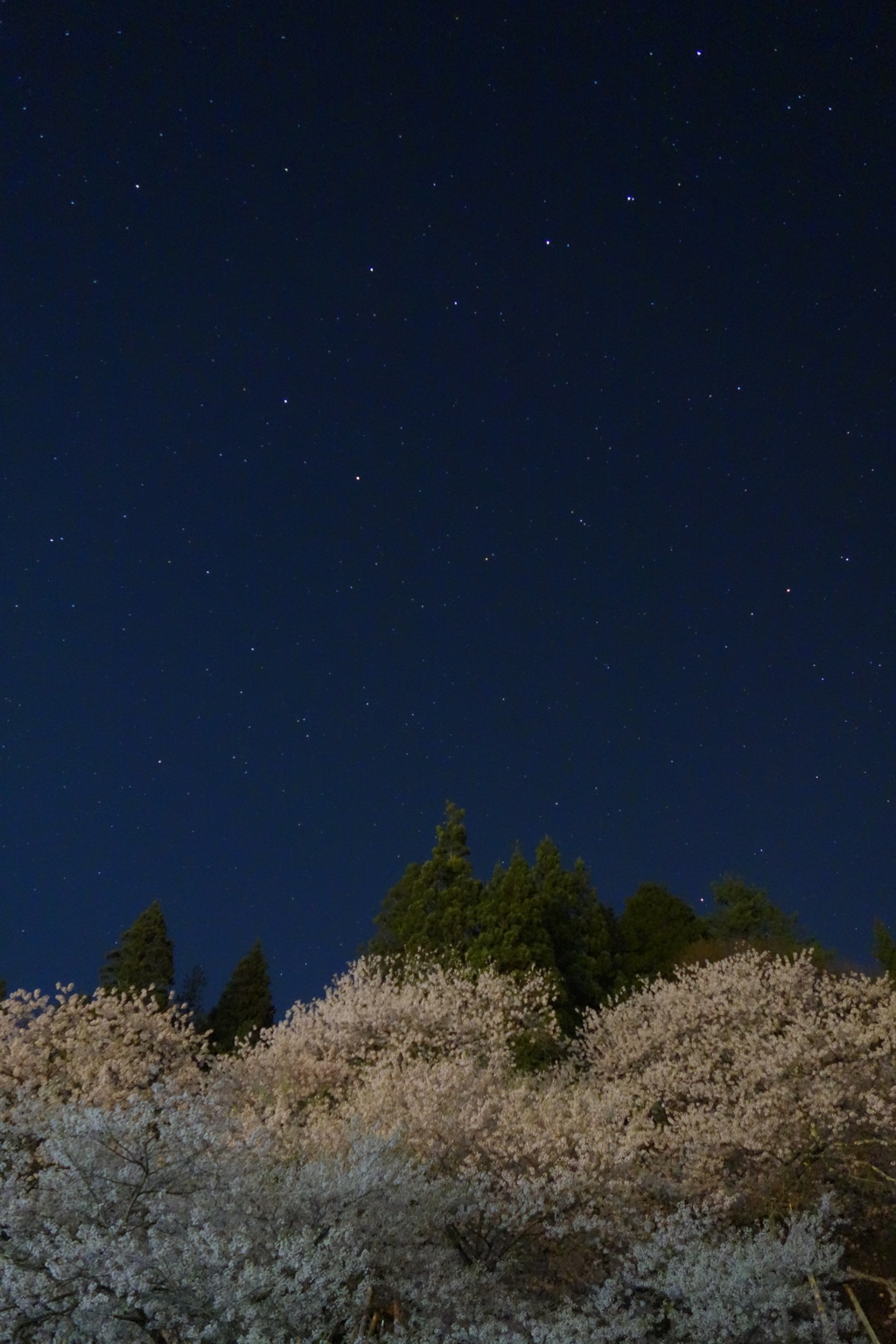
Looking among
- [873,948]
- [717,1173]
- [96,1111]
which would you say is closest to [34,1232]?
[96,1111]

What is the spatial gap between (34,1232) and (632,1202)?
9.25 meters

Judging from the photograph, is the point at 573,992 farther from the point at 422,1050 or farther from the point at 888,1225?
the point at 888,1225

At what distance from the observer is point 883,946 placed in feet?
127

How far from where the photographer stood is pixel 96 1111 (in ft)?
28.1

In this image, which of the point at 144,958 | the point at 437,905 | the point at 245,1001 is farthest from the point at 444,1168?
the point at 245,1001

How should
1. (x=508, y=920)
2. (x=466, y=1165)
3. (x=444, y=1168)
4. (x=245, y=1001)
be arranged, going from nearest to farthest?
(x=466, y=1165) → (x=444, y=1168) → (x=508, y=920) → (x=245, y=1001)

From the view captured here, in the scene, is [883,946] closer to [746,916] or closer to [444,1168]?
[746,916]

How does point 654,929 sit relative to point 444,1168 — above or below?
above

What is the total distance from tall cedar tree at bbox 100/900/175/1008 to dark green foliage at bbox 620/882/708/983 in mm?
16898

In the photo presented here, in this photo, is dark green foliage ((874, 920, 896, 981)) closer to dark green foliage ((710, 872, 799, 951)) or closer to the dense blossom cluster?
dark green foliage ((710, 872, 799, 951))

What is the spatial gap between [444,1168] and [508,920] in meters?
15.5

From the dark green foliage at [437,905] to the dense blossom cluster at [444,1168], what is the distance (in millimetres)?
6555

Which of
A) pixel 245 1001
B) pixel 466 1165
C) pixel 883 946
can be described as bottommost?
pixel 466 1165

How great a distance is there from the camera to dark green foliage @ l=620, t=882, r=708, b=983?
33844 mm
